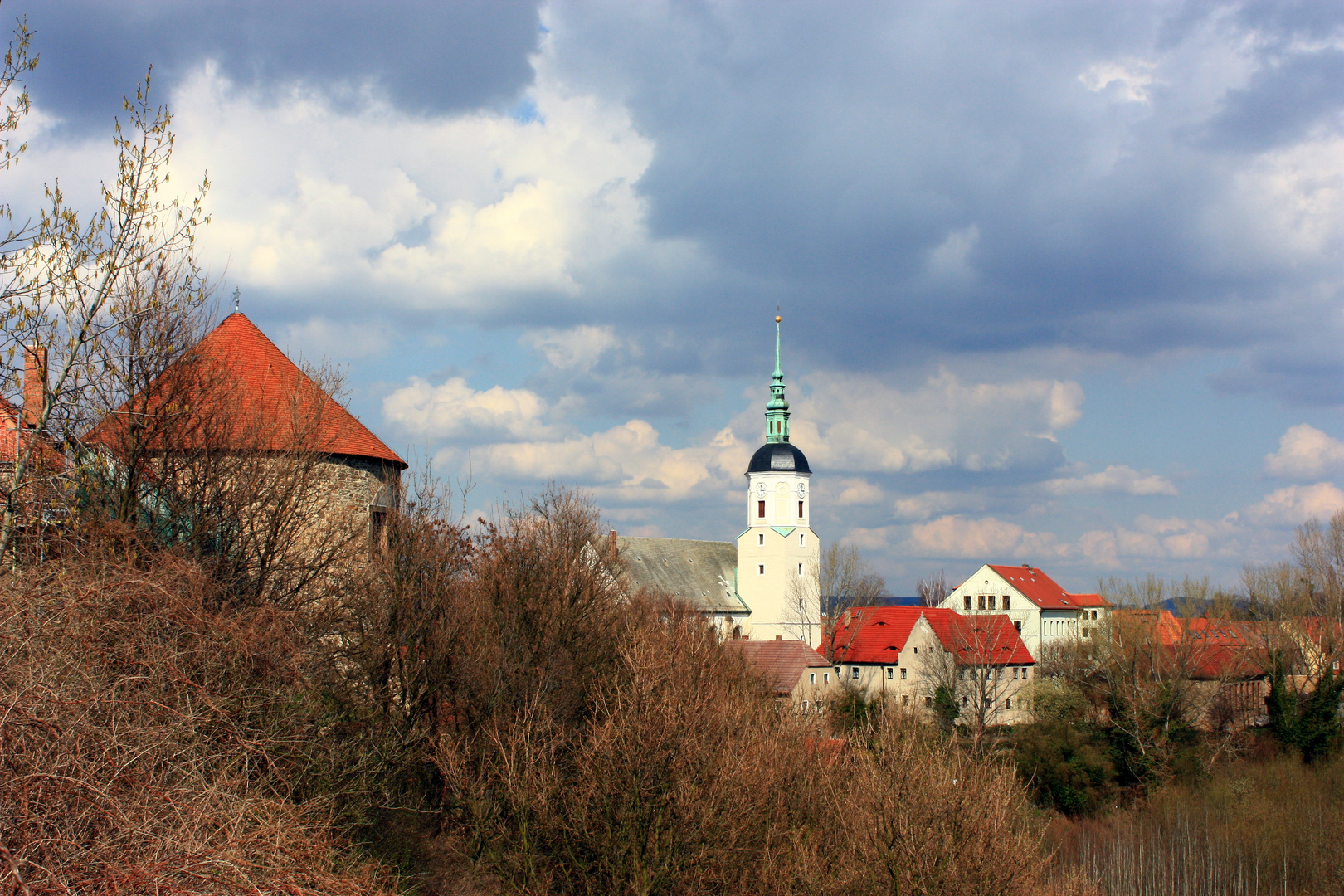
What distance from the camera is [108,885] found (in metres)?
6.67

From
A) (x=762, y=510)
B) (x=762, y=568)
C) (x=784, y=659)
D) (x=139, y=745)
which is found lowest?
(x=784, y=659)

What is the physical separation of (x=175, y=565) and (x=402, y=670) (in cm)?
796

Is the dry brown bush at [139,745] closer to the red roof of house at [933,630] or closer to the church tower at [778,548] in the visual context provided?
the red roof of house at [933,630]

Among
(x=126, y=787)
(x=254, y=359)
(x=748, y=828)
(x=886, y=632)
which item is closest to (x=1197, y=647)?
(x=886, y=632)

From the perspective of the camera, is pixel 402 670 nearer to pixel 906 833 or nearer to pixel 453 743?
pixel 453 743

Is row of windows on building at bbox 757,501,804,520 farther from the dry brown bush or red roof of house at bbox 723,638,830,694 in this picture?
the dry brown bush

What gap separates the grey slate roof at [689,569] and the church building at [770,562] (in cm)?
9

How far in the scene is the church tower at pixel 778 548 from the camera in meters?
73.4

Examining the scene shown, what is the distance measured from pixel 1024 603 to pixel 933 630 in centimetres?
1826

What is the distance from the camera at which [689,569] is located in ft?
250

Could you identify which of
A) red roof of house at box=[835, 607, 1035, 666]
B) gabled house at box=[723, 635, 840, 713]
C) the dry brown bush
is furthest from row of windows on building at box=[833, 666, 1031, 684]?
the dry brown bush

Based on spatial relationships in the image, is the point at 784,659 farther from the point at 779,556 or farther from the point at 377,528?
the point at 377,528

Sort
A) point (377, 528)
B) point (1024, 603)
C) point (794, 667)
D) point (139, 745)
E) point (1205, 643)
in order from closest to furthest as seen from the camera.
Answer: point (139, 745)
point (377, 528)
point (1205, 643)
point (794, 667)
point (1024, 603)

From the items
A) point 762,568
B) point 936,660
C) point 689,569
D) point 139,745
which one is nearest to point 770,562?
point 762,568
